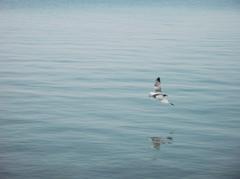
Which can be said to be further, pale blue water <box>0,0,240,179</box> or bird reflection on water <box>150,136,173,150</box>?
bird reflection on water <box>150,136,173,150</box>

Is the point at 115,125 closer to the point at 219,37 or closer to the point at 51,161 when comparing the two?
the point at 51,161

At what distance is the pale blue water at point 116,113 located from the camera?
21844mm

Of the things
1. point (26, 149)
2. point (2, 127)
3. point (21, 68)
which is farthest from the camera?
point (21, 68)

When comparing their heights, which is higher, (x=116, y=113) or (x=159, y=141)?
(x=116, y=113)

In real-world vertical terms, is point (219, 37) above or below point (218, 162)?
above

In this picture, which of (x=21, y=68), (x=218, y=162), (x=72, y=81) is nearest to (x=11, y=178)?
(x=218, y=162)

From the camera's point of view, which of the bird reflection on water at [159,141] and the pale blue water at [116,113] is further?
the bird reflection on water at [159,141]

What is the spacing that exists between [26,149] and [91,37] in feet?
149

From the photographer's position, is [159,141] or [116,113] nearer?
[159,141]

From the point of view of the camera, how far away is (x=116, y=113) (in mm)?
28812

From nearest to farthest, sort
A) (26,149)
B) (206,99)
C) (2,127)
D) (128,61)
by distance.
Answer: (26,149)
(2,127)
(206,99)
(128,61)

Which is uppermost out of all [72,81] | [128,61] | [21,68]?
[128,61]

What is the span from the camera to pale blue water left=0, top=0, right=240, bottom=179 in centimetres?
2184

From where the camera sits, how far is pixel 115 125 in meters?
26.8
